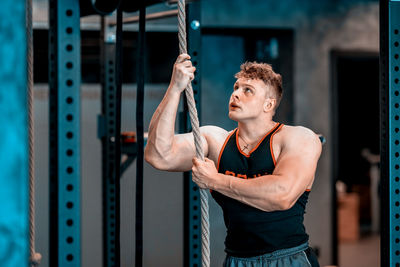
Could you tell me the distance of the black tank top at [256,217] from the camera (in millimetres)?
1752

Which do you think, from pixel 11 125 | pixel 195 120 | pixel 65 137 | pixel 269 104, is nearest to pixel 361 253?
pixel 269 104

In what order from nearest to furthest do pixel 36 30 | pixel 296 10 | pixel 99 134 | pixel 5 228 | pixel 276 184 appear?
pixel 5 228 → pixel 276 184 → pixel 99 134 → pixel 36 30 → pixel 296 10

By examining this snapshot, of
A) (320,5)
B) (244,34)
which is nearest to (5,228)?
(244,34)

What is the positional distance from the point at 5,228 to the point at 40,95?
11.6ft

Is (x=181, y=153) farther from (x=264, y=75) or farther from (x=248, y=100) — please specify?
(x=264, y=75)

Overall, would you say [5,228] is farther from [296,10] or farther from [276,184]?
[296,10]

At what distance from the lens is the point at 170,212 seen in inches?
156

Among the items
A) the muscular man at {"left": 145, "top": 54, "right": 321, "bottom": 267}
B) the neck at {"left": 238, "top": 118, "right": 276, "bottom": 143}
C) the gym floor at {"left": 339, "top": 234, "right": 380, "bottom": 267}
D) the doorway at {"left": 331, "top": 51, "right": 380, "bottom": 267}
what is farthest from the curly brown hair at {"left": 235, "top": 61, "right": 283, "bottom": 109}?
the doorway at {"left": 331, "top": 51, "right": 380, "bottom": 267}

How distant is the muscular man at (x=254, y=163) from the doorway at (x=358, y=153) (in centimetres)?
453

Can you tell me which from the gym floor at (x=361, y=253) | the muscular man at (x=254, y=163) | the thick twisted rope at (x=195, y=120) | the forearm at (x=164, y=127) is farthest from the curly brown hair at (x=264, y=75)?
the gym floor at (x=361, y=253)

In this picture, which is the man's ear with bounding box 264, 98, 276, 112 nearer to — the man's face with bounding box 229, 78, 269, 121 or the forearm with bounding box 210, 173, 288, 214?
the man's face with bounding box 229, 78, 269, 121

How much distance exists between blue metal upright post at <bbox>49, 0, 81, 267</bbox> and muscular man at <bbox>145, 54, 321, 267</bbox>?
34cm

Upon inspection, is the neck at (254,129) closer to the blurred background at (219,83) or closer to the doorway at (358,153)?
the blurred background at (219,83)

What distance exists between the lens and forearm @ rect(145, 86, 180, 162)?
5.42ft
